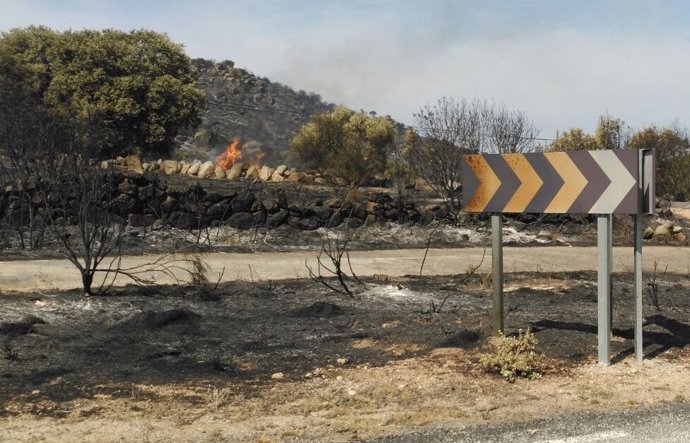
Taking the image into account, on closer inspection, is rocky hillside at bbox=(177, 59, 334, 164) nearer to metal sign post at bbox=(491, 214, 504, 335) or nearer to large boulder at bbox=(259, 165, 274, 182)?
large boulder at bbox=(259, 165, 274, 182)

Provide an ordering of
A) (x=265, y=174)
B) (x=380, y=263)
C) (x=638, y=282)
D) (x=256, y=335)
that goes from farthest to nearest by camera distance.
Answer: (x=265, y=174) → (x=380, y=263) → (x=256, y=335) → (x=638, y=282)

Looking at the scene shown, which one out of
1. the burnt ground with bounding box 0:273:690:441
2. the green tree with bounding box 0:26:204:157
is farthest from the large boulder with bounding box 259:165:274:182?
the burnt ground with bounding box 0:273:690:441

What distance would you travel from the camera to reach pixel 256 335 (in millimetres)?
7418

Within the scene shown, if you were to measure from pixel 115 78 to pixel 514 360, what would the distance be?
3080cm

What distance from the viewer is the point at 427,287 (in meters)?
10.4

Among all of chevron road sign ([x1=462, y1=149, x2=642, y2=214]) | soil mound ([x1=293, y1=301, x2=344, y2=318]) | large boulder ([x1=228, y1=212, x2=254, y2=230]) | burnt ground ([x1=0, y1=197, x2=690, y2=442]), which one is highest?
chevron road sign ([x1=462, y1=149, x2=642, y2=214])

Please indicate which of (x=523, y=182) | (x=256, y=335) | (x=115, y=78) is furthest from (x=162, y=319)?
(x=115, y=78)

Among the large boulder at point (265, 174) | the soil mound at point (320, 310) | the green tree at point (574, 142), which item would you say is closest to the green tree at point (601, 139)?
the green tree at point (574, 142)

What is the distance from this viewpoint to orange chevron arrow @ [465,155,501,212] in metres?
6.87

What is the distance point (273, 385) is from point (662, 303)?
18.7 ft

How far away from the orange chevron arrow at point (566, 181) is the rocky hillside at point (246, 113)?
4122cm

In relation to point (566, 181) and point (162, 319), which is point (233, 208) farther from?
point (566, 181)

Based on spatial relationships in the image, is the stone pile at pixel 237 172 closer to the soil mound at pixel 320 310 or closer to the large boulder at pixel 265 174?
the large boulder at pixel 265 174

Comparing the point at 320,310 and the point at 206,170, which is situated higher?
the point at 206,170
